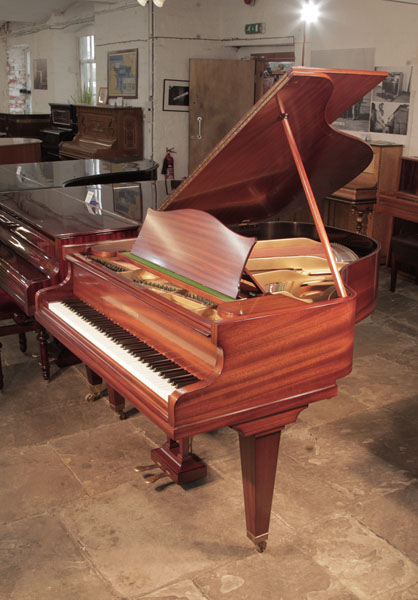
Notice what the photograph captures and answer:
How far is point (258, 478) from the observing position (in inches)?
89.9

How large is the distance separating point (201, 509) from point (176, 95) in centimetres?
799

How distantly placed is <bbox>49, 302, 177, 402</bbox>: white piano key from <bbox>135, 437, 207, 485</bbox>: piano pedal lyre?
626 millimetres

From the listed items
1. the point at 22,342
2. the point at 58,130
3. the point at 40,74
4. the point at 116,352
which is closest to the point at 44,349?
the point at 22,342

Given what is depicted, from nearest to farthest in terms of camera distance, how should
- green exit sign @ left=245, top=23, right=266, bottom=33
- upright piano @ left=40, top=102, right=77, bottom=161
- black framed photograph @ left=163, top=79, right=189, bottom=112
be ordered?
green exit sign @ left=245, top=23, right=266, bottom=33 < black framed photograph @ left=163, top=79, right=189, bottom=112 < upright piano @ left=40, top=102, right=77, bottom=161

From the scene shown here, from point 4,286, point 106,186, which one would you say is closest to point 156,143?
point 106,186

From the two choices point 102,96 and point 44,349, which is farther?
point 102,96

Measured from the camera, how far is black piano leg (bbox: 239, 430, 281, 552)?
2.24 metres

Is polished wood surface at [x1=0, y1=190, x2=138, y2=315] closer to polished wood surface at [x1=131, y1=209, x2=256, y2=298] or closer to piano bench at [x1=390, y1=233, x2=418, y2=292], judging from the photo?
polished wood surface at [x1=131, y1=209, x2=256, y2=298]

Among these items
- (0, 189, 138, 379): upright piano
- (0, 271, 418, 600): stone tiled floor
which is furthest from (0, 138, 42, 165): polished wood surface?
(0, 271, 418, 600): stone tiled floor

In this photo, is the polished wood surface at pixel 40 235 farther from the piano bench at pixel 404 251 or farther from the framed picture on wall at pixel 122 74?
the framed picture on wall at pixel 122 74

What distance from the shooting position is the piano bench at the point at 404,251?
5543 millimetres

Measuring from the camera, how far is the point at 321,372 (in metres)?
2.21

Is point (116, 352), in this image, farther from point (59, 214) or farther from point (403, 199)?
point (403, 199)

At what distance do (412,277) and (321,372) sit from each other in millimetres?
4360
